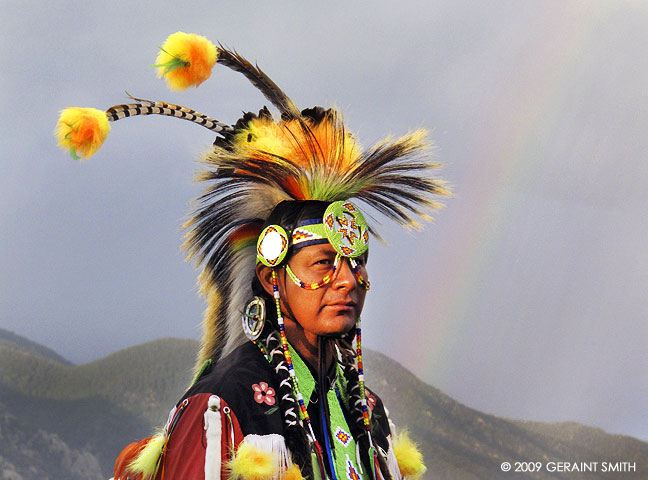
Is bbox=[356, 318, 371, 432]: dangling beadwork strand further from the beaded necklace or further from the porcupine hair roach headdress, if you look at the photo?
the porcupine hair roach headdress

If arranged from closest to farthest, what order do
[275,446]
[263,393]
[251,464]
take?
[251,464]
[275,446]
[263,393]

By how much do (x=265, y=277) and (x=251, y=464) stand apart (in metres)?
0.61

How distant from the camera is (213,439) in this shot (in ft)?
5.85

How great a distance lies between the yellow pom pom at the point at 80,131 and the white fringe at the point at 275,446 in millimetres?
881

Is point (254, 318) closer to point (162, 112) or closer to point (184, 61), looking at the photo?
point (162, 112)

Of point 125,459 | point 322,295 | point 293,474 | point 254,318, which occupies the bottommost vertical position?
point 125,459

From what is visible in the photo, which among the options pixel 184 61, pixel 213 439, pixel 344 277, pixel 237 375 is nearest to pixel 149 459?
pixel 213 439

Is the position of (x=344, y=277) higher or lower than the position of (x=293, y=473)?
higher

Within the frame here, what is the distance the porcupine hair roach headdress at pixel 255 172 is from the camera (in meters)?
2.22

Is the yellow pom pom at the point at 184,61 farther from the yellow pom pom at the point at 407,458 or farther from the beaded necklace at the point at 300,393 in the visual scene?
the yellow pom pom at the point at 407,458

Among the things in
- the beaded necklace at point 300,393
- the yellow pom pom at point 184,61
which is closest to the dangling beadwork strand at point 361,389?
the beaded necklace at point 300,393

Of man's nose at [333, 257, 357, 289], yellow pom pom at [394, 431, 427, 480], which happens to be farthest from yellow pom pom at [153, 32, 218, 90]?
yellow pom pom at [394, 431, 427, 480]

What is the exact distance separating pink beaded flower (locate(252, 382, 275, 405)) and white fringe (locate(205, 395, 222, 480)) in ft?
0.43

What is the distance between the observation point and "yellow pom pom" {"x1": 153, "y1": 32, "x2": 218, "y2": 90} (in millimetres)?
2215
